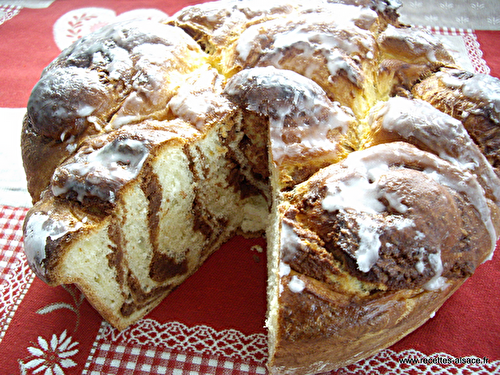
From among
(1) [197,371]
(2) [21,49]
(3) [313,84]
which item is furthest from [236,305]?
(2) [21,49]

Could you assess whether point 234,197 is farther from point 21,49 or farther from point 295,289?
point 21,49

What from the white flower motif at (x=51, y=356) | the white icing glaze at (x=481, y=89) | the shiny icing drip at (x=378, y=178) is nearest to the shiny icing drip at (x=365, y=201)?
the shiny icing drip at (x=378, y=178)

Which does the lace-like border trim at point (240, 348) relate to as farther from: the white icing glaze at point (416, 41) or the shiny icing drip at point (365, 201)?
the white icing glaze at point (416, 41)

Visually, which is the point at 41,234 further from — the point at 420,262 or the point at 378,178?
the point at 420,262

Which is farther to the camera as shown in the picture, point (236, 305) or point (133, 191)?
point (236, 305)

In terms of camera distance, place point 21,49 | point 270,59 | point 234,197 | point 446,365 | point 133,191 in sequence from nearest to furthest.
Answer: point 133,191
point 446,365
point 270,59
point 234,197
point 21,49
